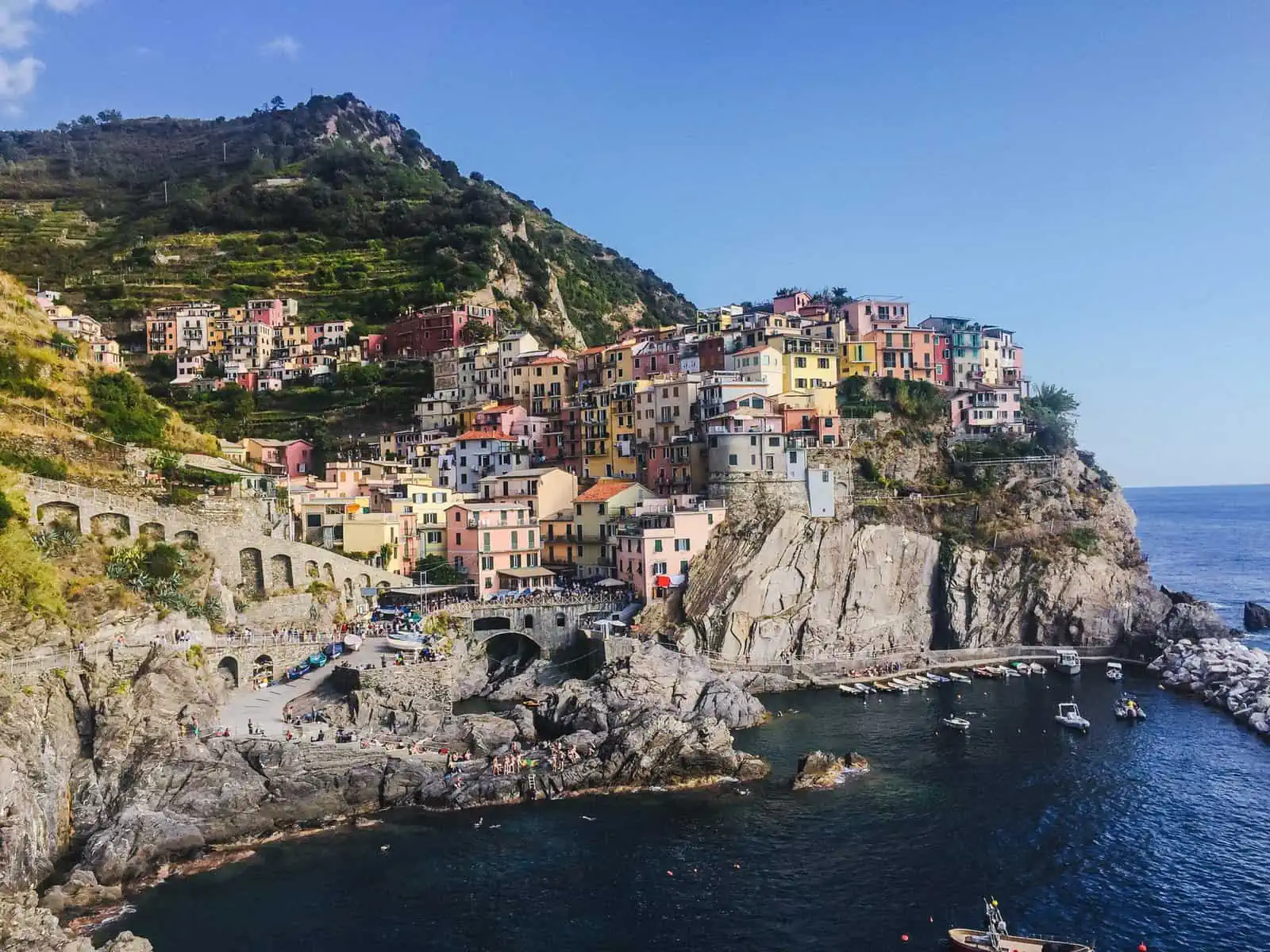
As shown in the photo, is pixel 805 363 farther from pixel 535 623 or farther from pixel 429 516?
pixel 535 623

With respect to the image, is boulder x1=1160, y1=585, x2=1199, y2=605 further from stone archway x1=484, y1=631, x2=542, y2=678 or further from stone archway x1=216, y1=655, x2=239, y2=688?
stone archway x1=216, y1=655, x2=239, y2=688

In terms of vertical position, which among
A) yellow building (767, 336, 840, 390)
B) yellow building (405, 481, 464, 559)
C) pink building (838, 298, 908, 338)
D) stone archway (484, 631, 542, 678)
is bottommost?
stone archway (484, 631, 542, 678)

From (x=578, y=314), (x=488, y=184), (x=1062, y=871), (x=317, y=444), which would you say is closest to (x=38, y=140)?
(x=488, y=184)

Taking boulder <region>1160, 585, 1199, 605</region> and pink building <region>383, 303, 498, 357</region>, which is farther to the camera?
pink building <region>383, 303, 498, 357</region>

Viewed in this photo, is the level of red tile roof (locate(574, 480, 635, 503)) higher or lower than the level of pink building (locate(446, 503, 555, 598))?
higher

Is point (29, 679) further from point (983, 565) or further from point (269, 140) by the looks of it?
point (269, 140)

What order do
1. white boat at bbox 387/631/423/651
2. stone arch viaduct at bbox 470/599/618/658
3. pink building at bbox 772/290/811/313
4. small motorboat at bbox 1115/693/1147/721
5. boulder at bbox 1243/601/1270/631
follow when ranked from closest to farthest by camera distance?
1. white boat at bbox 387/631/423/651
2. small motorboat at bbox 1115/693/1147/721
3. stone arch viaduct at bbox 470/599/618/658
4. boulder at bbox 1243/601/1270/631
5. pink building at bbox 772/290/811/313

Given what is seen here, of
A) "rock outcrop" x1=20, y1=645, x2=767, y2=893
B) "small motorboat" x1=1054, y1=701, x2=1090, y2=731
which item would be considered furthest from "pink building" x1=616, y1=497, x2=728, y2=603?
"small motorboat" x1=1054, y1=701, x2=1090, y2=731
